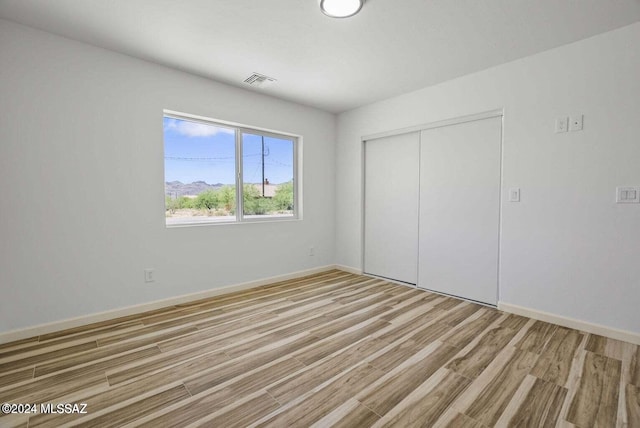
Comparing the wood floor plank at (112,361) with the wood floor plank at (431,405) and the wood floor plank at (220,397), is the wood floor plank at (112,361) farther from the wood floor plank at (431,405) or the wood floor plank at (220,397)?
the wood floor plank at (431,405)

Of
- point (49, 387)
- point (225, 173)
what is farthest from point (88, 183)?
point (49, 387)

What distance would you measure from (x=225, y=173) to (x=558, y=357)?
12.0ft

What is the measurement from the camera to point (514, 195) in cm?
287

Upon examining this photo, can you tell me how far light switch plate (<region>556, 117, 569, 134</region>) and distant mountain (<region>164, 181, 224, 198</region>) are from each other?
3.58 meters

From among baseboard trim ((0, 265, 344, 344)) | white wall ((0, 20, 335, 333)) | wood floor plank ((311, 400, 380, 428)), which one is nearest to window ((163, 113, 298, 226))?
white wall ((0, 20, 335, 333))

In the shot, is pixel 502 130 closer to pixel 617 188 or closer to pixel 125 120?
pixel 617 188

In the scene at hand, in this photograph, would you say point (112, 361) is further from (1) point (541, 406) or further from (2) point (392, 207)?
(2) point (392, 207)

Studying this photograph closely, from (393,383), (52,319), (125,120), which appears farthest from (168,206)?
(393,383)

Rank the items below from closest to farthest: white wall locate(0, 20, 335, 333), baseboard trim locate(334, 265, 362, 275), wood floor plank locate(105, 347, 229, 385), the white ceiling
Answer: wood floor plank locate(105, 347, 229, 385) < the white ceiling < white wall locate(0, 20, 335, 333) < baseboard trim locate(334, 265, 362, 275)

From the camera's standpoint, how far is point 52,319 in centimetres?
244

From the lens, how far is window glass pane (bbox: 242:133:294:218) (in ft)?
12.6

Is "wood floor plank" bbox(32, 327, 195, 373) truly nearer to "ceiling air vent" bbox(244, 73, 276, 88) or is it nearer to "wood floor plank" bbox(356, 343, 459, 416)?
"wood floor plank" bbox(356, 343, 459, 416)

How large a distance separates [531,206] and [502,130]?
2.73 ft

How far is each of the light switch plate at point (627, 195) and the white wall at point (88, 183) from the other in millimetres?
3818
